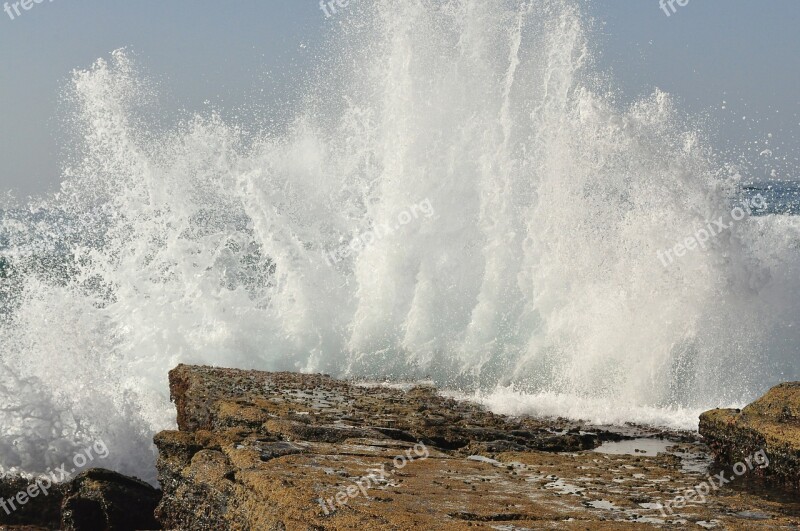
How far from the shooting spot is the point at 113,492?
8.59 meters

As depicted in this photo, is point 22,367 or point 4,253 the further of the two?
point 4,253

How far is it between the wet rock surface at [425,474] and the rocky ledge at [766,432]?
242 millimetres

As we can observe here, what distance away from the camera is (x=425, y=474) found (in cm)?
671

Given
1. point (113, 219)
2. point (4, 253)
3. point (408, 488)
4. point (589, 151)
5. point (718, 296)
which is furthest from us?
point (4, 253)

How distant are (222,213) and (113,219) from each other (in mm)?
4995

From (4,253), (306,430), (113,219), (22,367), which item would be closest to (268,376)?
(22,367)

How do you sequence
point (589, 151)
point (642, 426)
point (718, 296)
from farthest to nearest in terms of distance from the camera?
1. point (589, 151)
2. point (718, 296)
3. point (642, 426)

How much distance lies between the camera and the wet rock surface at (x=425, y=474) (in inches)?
217

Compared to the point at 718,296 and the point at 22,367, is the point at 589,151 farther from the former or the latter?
the point at 22,367

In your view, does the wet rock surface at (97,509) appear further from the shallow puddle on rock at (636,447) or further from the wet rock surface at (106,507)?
the shallow puddle on rock at (636,447)

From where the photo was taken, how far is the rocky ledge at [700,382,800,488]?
7094 millimetres

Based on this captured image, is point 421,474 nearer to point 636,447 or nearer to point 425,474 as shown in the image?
point 425,474

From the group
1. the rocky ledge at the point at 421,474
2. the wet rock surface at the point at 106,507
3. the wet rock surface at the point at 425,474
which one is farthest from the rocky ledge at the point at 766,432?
the wet rock surface at the point at 106,507

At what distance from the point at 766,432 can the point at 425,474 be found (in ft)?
9.99
